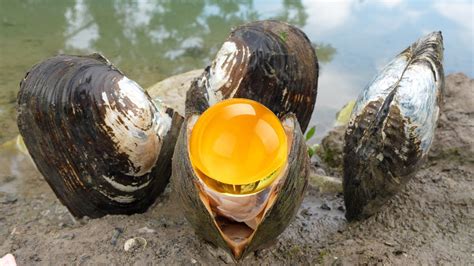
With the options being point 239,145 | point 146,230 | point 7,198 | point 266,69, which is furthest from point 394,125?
point 7,198

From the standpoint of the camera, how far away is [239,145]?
1.11 metres

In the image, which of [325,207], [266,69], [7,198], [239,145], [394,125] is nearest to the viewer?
[239,145]

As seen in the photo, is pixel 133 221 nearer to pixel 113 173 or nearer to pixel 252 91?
pixel 113 173

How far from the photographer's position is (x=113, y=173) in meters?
1.68

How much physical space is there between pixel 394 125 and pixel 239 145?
1.95 ft

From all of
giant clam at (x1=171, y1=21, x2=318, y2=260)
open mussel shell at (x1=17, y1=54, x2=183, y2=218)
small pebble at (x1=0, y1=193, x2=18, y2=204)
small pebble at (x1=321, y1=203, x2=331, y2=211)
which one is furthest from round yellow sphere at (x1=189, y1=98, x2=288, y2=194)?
small pebble at (x1=0, y1=193, x2=18, y2=204)

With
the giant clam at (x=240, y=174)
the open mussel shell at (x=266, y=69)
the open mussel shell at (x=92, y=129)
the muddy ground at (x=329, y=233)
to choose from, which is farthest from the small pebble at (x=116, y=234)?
the open mussel shell at (x=266, y=69)

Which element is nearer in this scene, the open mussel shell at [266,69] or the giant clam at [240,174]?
the giant clam at [240,174]

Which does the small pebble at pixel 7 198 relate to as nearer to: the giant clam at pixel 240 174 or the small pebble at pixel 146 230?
the small pebble at pixel 146 230

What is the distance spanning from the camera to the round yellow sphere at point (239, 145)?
1115mm

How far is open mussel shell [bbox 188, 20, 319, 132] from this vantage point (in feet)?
5.55

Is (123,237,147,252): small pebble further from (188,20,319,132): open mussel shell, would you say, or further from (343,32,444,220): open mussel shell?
(343,32,444,220): open mussel shell

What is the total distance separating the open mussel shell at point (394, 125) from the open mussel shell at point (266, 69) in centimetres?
27

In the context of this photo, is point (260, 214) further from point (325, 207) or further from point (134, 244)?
point (325, 207)
